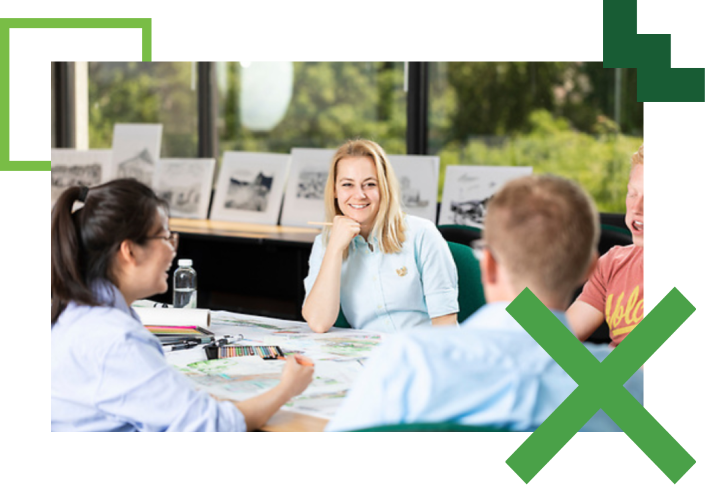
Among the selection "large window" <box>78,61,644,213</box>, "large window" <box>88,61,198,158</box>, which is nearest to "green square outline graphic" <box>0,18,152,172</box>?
"large window" <box>78,61,644,213</box>

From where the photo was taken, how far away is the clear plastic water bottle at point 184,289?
276cm

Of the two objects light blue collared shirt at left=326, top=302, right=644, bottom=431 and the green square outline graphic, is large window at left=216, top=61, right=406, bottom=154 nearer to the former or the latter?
the green square outline graphic

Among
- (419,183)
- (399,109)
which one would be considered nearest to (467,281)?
(419,183)

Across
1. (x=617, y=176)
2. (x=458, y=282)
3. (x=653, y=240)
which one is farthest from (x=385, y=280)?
(x=617, y=176)

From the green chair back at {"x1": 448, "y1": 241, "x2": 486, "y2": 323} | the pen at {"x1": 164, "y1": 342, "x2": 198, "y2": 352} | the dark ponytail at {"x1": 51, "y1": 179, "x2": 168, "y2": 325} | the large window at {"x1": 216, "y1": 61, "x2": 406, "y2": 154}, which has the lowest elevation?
the pen at {"x1": 164, "y1": 342, "x2": 198, "y2": 352}

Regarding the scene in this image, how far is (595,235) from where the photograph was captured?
1.22m

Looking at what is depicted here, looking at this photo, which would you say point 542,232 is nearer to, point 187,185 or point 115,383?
point 115,383

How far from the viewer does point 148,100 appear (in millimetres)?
5066

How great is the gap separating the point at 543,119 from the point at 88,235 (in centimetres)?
299

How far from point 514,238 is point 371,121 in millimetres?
3297

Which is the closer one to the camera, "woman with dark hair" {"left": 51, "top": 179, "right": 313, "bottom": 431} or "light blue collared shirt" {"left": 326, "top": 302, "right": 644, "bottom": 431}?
"light blue collared shirt" {"left": 326, "top": 302, "right": 644, "bottom": 431}

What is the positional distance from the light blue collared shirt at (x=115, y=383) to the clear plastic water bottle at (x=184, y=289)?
124 cm

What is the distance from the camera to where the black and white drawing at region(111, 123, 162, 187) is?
15.5ft
